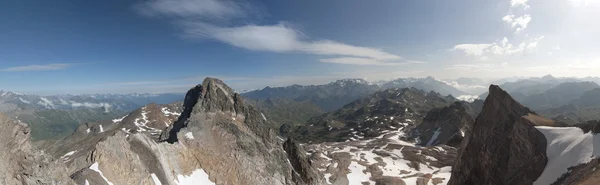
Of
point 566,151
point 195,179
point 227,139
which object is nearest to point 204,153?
point 195,179

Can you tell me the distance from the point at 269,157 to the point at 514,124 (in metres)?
53.9

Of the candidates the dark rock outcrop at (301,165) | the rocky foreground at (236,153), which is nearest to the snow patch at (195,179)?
the rocky foreground at (236,153)

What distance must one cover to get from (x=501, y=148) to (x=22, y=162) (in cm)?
7936

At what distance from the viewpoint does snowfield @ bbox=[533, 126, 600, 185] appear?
157 feet

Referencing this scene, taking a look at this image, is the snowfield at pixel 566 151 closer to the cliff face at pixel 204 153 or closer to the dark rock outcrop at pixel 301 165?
the dark rock outcrop at pixel 301 165

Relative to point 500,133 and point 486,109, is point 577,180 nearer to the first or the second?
point 500,133

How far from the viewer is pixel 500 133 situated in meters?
68.9

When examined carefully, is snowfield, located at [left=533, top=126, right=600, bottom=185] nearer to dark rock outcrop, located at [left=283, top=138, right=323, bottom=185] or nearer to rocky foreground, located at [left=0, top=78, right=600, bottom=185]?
rocky foreground, located at [left=0, top=78, right=600, bottom=185]

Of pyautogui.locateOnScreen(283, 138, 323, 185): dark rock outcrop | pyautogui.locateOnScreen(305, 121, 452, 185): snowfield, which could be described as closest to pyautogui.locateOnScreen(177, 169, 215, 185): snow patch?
pyautogui.locateOnScreen(283, 138, 323, 185): dark rock outcrop

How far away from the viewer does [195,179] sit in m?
52.1

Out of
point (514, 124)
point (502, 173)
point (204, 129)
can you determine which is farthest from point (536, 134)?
point (204, 129)

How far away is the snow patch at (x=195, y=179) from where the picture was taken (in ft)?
163

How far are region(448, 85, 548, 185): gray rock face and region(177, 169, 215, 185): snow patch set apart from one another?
56527mm

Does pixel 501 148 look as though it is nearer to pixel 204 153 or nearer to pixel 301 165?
pixel 301 165
